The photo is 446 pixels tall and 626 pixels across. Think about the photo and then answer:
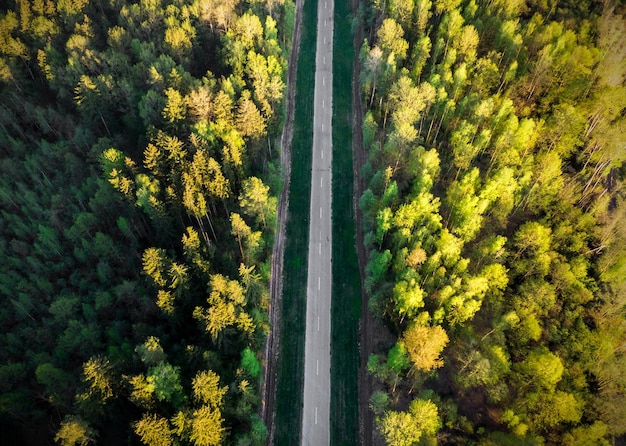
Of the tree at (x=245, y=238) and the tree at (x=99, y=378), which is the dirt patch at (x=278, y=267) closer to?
the tree at (x=245, y=238)

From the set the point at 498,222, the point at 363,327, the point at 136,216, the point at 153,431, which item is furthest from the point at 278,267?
the point at 498,222

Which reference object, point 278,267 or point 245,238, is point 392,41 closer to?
point 278,267

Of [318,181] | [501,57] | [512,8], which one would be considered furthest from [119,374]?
[512,8]

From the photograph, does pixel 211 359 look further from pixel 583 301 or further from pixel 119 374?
pixel 583 301

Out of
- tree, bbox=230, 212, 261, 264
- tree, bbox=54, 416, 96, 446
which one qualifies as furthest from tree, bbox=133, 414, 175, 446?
tree, bbox=230, 212, 261, 264

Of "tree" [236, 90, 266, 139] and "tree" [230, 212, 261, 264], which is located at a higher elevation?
"tree" [236, 90, 266, 139]

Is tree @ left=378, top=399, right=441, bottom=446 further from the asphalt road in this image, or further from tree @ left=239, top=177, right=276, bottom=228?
tree @ left=239, top=177, right=276, bottom=228
